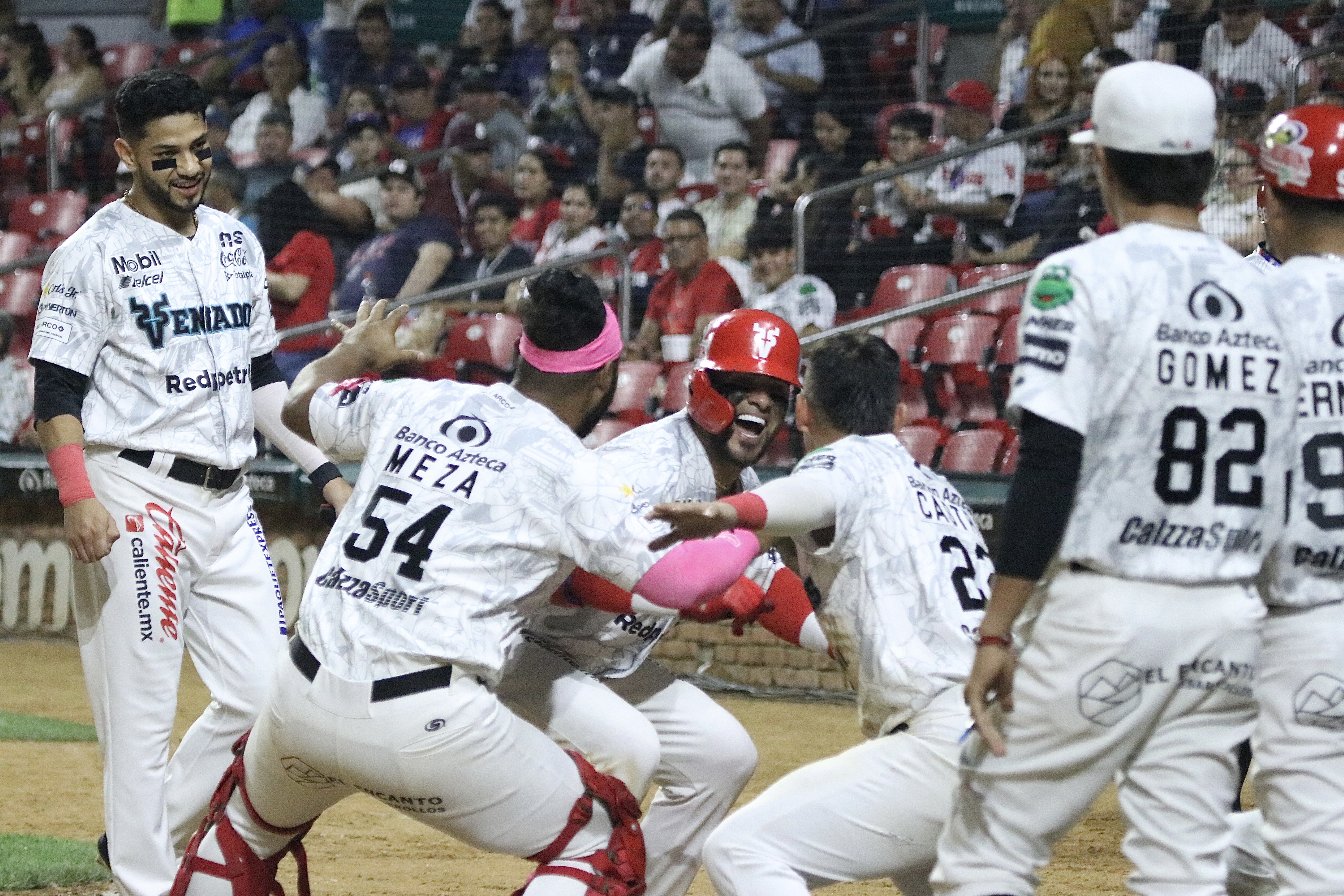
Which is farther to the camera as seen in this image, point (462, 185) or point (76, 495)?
point (462, 185)

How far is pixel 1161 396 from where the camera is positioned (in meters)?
2.77

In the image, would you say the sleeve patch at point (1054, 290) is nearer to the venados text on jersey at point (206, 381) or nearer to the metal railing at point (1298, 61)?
the venados text on jersey at point (206, 381)

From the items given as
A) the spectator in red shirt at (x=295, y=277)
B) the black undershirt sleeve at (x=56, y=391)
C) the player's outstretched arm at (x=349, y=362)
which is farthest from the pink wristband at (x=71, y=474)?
the spectator in red shirt at (x=295, y=277)

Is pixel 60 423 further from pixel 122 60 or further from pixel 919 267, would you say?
pixel 122 60

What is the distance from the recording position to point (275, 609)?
14.3 feet

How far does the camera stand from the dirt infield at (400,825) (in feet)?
16.4

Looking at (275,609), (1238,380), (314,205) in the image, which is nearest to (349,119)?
(314,205)

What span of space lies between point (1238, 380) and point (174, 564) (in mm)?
2627

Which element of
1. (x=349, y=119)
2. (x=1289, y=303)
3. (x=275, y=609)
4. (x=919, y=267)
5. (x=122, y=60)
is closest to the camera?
Result: (x=1289, y=303)

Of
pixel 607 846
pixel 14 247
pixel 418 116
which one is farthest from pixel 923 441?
pixel 14 247

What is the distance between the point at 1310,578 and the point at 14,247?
1179 centimetres

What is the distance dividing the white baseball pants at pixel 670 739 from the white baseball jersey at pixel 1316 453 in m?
1.46

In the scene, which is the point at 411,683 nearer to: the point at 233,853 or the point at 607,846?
the point at 607,846

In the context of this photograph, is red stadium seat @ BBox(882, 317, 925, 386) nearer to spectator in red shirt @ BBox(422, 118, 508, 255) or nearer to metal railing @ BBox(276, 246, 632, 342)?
metal railing @ BBox(276, 246, 632, 342)
